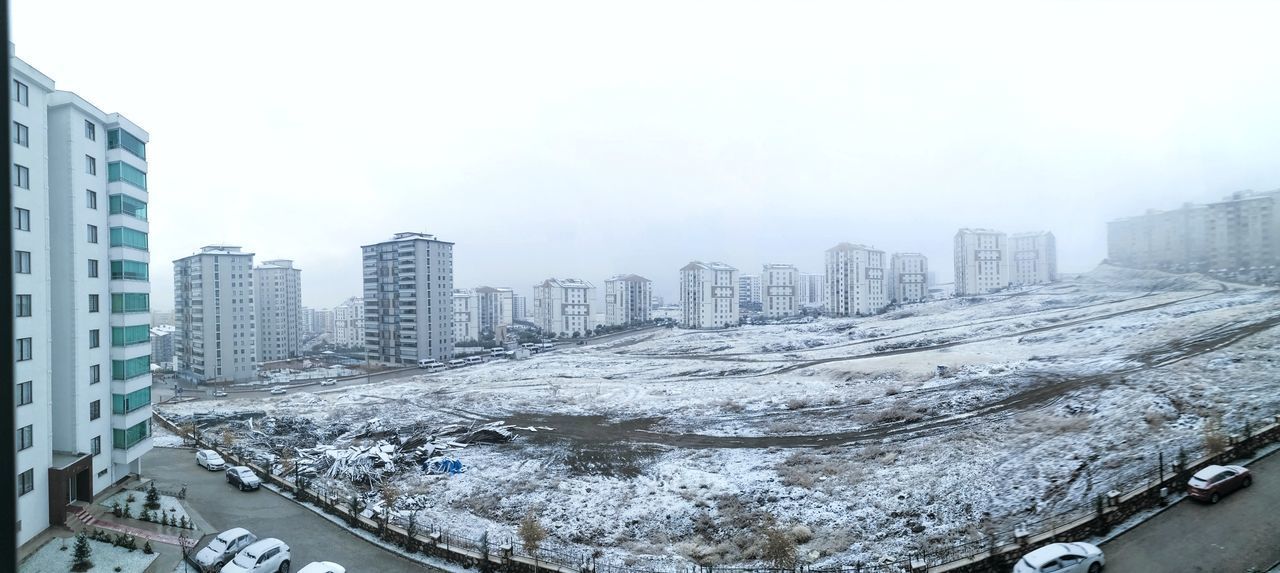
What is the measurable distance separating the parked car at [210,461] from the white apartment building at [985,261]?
7713 cm

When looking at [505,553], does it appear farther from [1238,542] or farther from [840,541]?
[1238,542]

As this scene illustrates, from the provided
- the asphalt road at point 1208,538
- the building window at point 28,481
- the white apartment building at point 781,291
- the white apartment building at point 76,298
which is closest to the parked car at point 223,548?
the white apartment building at point 76,298

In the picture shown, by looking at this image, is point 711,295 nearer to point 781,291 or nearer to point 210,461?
point 781,291

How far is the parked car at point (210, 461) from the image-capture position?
1820 cm

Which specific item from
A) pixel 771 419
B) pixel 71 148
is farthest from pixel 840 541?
pixel 71 148

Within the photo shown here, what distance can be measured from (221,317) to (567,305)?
143ft

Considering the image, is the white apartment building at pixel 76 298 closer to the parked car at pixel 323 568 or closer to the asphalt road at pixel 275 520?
the asphalt road at pixel 275 520

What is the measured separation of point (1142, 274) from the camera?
50938mm

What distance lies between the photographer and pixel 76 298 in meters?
13.7

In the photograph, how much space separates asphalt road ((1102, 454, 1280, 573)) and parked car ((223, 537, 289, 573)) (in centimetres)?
1403

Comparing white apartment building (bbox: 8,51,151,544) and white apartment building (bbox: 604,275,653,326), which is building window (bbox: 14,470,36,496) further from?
white apartment building (bbox: 604,275,653,326)

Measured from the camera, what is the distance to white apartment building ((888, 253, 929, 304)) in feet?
299

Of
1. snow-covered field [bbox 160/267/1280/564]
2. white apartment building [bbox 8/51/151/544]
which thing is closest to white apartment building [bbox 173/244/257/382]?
snow-covered field [bbox 160/267/1280/564]

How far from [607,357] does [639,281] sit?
43.5m
